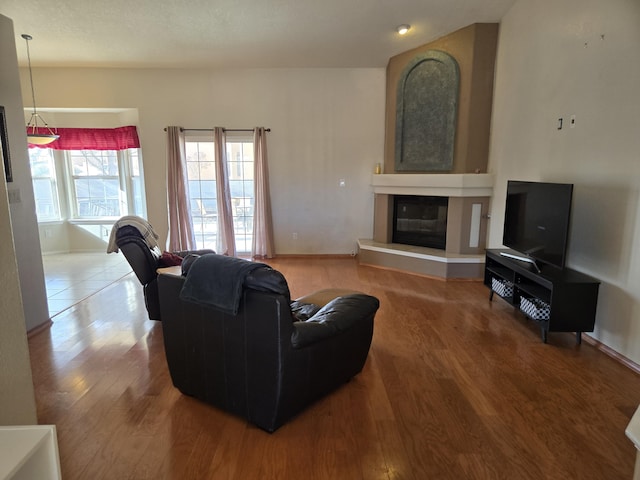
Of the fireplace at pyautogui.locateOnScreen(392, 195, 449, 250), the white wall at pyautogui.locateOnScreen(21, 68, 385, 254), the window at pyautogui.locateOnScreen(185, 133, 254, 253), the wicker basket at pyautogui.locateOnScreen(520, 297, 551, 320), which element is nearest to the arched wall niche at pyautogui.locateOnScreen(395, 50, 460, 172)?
the fireplace at pyautogui.locateOnScreen(392, 195, 449, 250)

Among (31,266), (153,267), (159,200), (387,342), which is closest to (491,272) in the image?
(387,342)

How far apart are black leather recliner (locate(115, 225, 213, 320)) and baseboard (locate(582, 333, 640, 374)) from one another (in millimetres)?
3762

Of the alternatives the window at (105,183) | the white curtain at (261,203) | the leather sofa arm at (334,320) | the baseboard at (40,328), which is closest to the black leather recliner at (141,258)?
the baseboard at (40,328)

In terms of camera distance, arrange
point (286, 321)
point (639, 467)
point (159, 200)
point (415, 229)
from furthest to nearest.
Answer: point (159, 200)
point (415, 229)
point (286, 321)
point (639, 467)

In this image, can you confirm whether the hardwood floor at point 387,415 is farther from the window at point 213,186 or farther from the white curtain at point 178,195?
the window at point 213,186

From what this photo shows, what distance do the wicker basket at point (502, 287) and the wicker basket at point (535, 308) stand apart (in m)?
0.24

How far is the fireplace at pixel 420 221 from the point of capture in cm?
536

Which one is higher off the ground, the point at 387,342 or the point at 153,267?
the point at 153,267

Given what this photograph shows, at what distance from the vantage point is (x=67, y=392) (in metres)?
2.45

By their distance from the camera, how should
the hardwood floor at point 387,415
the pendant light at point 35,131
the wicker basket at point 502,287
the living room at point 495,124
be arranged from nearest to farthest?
the hardwood floor at point 387,415, the living room at point 495,124, the wicker basket at point 502,287, the pendant light at point 35,131

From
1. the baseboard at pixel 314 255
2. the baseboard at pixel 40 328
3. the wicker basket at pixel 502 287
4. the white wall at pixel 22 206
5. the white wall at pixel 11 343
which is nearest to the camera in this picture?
the white wall at pixel 11 343

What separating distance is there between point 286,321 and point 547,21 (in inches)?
152

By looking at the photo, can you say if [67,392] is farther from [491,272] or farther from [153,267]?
[491,272]

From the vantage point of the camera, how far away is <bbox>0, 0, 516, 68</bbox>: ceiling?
12.7ft
